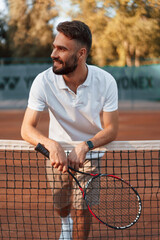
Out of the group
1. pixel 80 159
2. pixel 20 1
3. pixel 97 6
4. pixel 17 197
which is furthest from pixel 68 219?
pixel 20 1

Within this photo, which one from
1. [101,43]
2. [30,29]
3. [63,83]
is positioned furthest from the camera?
[30,29]

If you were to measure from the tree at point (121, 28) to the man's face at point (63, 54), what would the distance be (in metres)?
14.5

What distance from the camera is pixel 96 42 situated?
20.5 meters

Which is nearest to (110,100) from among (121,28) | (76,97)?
(76,97)

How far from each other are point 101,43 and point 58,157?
1861 cm

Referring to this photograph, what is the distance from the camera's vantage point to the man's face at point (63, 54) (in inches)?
88.4

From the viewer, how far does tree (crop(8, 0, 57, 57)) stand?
85.4 feet

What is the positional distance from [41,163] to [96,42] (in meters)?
15.9

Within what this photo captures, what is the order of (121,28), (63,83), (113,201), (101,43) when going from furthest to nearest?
1. (101,43)
2. (121,28)
3. (113,201)
4. (63,83)

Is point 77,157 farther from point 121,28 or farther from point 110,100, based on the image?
point 121,28

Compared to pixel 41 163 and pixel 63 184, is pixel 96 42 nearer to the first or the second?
pixel 41 163

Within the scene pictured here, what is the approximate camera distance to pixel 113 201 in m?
2.56

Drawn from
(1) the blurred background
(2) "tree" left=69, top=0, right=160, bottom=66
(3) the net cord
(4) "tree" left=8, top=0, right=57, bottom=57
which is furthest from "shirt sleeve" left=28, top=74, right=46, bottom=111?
(4) "tree" left=8, top=0, right=57, bottom=57

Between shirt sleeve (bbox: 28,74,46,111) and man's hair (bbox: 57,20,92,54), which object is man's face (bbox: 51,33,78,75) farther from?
shirt sleeve (bbox: 28,74,46,111)
